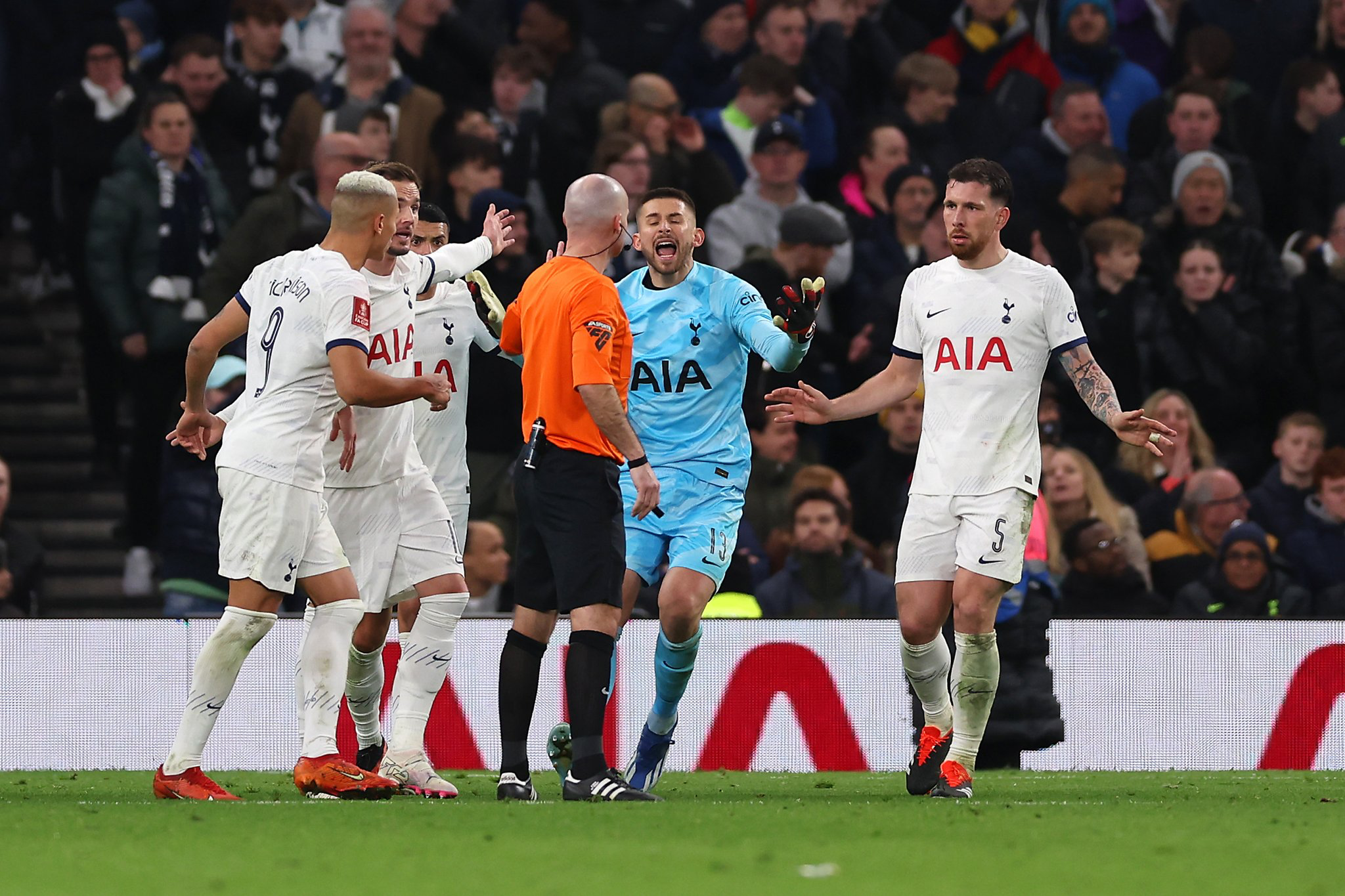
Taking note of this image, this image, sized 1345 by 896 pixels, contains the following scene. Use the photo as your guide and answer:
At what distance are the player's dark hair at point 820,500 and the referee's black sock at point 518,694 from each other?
4.22 meters

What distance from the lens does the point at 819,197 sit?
15484 millimetres

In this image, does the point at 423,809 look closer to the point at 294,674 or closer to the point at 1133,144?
the point at 294,674

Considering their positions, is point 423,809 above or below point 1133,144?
below

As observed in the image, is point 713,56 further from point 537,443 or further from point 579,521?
point 579,521

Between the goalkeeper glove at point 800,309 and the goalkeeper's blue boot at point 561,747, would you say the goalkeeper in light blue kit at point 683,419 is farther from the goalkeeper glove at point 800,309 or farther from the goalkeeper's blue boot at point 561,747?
the goalkeeper glove at point 800,309

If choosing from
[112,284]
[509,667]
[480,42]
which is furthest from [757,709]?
[480,42]

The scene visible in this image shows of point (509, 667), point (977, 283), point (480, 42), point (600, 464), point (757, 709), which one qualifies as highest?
point (480, 42)

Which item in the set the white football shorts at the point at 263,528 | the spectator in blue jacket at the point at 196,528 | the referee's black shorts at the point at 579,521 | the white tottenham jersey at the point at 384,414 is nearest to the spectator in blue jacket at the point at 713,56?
the spectator in blue jacket at the point at 196,528

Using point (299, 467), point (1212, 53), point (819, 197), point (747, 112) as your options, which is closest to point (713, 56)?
point (747, 112)

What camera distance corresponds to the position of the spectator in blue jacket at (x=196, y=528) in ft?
40.6

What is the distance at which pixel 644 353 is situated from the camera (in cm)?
900

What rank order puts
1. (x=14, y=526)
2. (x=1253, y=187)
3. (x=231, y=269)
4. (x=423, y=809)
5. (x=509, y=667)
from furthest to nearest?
1. (x=1253, y=187)
2. (x=231, y=269)
3. (x=14, y=526)
4. (x=509, y=667)
5. (x=423, y=809)

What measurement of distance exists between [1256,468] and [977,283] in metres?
6.44

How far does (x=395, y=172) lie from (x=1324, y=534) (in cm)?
691
